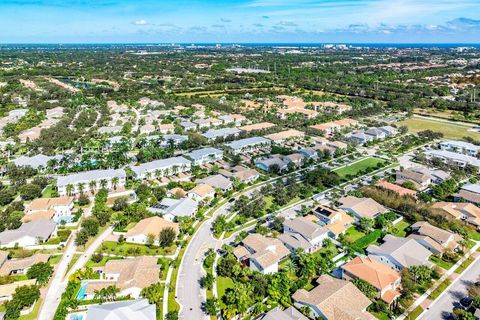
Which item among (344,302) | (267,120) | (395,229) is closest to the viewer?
(344,302)

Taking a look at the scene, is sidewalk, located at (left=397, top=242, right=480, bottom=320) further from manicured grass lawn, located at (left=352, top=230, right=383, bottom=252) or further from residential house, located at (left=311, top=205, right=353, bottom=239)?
residential house, located at (left=311, top=205, right=353, bottom=239)

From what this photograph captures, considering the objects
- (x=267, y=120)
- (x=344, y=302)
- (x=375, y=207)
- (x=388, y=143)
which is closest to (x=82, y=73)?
(x=267, y=120)

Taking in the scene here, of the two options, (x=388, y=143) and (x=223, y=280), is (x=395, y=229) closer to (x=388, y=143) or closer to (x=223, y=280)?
(x=223, y=280)

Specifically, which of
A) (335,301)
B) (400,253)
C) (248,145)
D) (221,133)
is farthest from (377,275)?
(221,133)

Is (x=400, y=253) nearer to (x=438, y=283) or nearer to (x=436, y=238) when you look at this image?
(x=438, y=283)

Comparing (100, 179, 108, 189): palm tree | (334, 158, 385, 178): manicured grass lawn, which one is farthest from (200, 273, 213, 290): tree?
(334, 158, 385, 178): manicured grass lawn

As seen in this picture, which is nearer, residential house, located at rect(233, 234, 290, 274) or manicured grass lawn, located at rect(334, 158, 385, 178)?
residential house, located at rect(233, 234, 290, 274)
